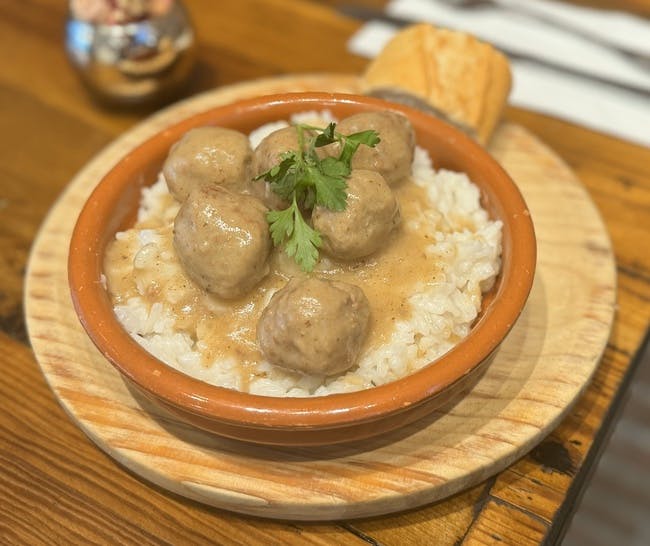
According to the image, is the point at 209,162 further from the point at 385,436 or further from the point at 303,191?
the point at 385,436

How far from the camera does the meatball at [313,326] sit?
200cm

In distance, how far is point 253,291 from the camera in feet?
7.55

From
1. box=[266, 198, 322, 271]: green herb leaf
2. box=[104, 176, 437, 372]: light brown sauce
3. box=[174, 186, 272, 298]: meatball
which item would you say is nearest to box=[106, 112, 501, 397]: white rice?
box=[104, 176, 437, 372]: light brown sauce

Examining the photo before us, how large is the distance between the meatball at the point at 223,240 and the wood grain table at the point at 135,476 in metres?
0.71

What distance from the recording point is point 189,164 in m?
2.40

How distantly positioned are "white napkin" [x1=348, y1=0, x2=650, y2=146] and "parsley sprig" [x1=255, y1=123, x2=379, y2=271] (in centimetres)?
191

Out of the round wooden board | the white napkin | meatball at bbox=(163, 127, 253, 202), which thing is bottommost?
the round wooden board

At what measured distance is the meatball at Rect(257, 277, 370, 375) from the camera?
2.00 meters

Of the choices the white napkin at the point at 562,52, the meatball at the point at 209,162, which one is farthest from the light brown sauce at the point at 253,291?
the white napkin at the point at 562,52

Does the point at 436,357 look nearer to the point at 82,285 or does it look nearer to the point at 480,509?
the point at 480,509

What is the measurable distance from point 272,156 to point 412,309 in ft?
2.16

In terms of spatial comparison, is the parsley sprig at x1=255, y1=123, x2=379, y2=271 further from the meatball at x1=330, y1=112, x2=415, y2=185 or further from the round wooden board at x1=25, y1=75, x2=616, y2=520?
the round wooden board at x1=25, y1=75, x2=616, y2=520

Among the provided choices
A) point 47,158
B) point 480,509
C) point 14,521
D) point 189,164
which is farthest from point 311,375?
point 47,158

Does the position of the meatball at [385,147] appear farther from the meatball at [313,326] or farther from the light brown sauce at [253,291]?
the meatball at [313,326]
